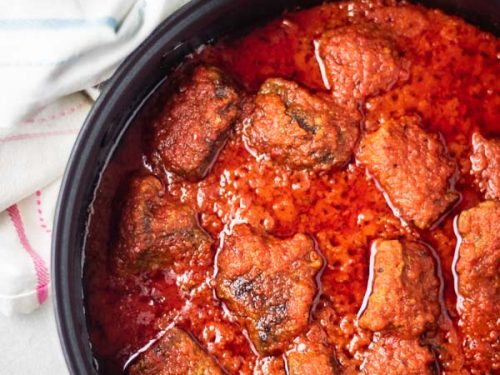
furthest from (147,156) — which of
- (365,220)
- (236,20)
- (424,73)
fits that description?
(424,73)

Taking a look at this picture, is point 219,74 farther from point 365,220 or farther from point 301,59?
point 365,220

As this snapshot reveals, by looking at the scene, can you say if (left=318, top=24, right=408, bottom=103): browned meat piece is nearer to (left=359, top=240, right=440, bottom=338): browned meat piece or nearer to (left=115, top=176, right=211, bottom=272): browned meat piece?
(left=359, top=240, right=440, bottom=338): browned meat piece

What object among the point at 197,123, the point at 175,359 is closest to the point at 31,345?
the point at 175,359

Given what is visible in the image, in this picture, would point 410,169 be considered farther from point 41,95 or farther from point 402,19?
point 41,95

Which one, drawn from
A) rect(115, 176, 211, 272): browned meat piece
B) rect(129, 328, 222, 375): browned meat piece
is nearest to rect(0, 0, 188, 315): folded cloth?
rect(115, 176, 211, 272): browned meat piece

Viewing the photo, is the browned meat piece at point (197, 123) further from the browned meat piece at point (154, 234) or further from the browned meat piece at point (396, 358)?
the browned meat piece at point (396, 358)

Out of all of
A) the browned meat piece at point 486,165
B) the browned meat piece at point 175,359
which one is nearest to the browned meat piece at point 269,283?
the browned meat piece at point 175,359
